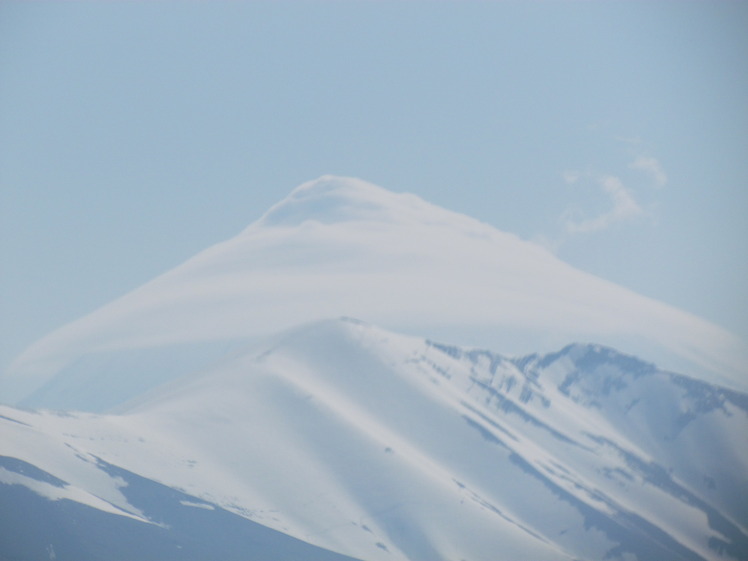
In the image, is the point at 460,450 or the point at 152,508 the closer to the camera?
the point at 152,508

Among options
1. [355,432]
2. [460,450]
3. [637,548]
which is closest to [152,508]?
[355,432]

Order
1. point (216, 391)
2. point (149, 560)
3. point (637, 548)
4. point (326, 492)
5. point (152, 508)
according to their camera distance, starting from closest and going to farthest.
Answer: point (149, 560) < point (152, 508) < point (326, 492) < point (637, 548) < point (216, 391)

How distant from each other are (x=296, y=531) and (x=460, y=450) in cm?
4130

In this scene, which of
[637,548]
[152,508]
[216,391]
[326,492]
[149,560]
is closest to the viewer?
[149,560]

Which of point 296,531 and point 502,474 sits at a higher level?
point 502,474

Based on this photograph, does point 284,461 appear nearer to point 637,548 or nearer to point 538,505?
point 538,505

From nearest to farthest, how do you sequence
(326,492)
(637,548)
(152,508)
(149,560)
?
(149,560)
(152,508)
(326,492)
(637,548)

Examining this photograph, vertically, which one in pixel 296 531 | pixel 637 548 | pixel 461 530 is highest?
pixel 637 548

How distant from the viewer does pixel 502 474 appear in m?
189

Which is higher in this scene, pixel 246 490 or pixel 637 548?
pixel 637 548

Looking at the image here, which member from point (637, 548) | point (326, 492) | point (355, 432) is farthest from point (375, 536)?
point (637, 548)

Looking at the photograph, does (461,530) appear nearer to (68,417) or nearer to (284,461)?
(284,461)

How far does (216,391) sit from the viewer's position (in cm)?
19538

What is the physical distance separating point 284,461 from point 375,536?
19.2m
